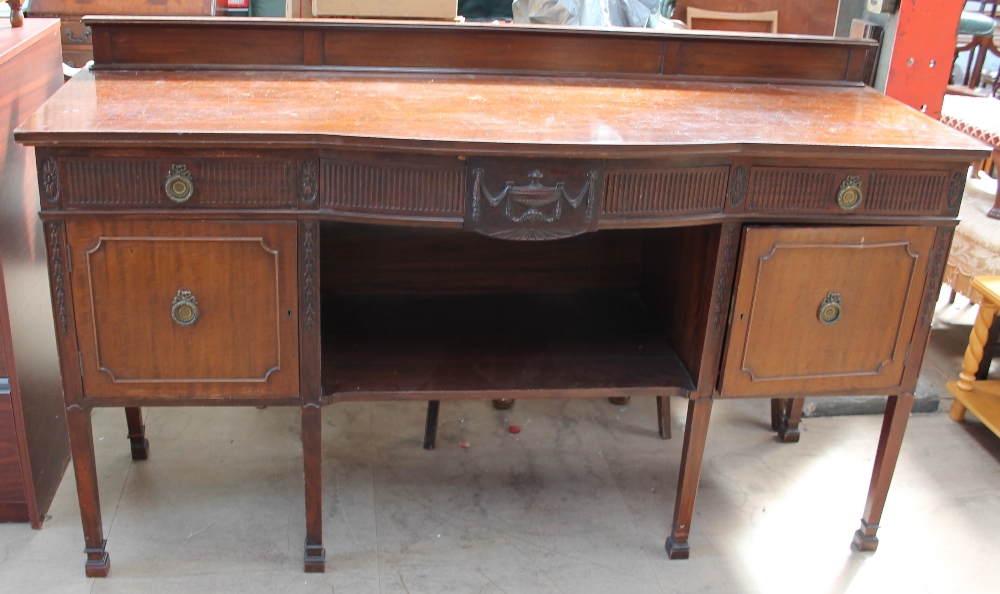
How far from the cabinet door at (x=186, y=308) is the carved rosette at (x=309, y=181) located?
6 centimetres

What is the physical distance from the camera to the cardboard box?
89.5 inches

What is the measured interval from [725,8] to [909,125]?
272 cm

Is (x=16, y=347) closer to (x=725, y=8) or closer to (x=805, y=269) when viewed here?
(x=805, y=269)

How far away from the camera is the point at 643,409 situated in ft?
8.79

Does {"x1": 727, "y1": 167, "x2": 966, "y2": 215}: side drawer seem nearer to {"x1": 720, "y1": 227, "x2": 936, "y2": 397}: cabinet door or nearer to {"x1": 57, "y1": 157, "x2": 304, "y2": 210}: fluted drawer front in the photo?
{"x1": 720, "y1": 227, "x2": 936, "y2": 397}: cabinet door

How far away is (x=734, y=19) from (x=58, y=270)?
3.48 meters

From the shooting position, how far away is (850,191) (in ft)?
5.85

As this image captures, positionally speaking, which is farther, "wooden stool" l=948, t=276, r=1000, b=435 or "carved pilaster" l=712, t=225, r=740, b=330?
"wooden stool" l=948, t=276, r=1000, b=435

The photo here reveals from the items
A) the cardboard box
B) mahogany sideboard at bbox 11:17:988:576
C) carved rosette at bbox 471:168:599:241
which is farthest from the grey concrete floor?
the cardboard box

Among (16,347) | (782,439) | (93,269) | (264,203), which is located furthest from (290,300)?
(782,439)

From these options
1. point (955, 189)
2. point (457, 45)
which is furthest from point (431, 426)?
point (955, 189)

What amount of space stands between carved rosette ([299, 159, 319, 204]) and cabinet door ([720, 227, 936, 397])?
0.83 meters

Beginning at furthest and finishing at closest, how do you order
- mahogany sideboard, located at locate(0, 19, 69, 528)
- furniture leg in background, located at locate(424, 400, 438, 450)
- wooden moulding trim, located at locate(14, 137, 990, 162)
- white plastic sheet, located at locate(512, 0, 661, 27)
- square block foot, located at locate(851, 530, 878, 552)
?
1. white plastic sheet, located at locate(512, 0, 661, 27)
2. furniture leg in background, located at locate(424, 400, 438, 450)
3. square block foot, located at locate(851, 530, 878, 552)
4. mahogany sideboard, located at locate(0, 19, 69, 528)
5. wooden moulding trim, located at locate(14, 137, 990, 162)

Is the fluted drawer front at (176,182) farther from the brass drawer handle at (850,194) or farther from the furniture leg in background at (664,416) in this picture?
the furniture leg in background at (664,416)
